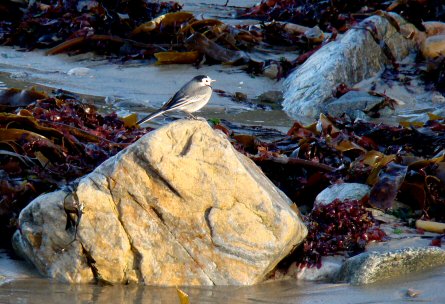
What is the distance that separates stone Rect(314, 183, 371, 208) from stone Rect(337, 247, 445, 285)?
786 millimetres

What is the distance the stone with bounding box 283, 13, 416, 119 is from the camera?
7988 mm

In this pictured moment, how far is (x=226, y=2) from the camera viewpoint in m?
11.2

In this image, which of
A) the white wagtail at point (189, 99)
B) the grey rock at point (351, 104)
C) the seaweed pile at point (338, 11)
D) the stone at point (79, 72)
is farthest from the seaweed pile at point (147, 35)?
the white wagtail at point (189, 99)

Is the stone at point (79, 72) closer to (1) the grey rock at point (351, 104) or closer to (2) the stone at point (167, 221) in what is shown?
(1) the grey rock at point (351, 104)

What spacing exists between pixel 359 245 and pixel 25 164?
2.03 meters

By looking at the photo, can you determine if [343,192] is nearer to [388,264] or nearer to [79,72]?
[388,264]

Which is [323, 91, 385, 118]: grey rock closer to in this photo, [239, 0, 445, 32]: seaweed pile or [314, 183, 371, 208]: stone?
[239, 0, 445, 32]: seaweed pile

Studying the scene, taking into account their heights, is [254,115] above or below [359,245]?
below

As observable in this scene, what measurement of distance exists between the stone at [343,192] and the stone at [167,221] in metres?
0.80

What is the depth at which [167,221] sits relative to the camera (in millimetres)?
4238

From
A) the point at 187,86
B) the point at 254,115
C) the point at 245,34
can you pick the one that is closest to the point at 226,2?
the point at 245,34

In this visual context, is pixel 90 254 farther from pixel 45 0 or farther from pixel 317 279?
pixel 45 0

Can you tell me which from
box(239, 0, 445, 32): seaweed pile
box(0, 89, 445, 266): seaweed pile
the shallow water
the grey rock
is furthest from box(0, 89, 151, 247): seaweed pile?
box(239, 0, 445, 32): seaweed pile

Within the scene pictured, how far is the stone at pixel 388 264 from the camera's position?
4168mm
